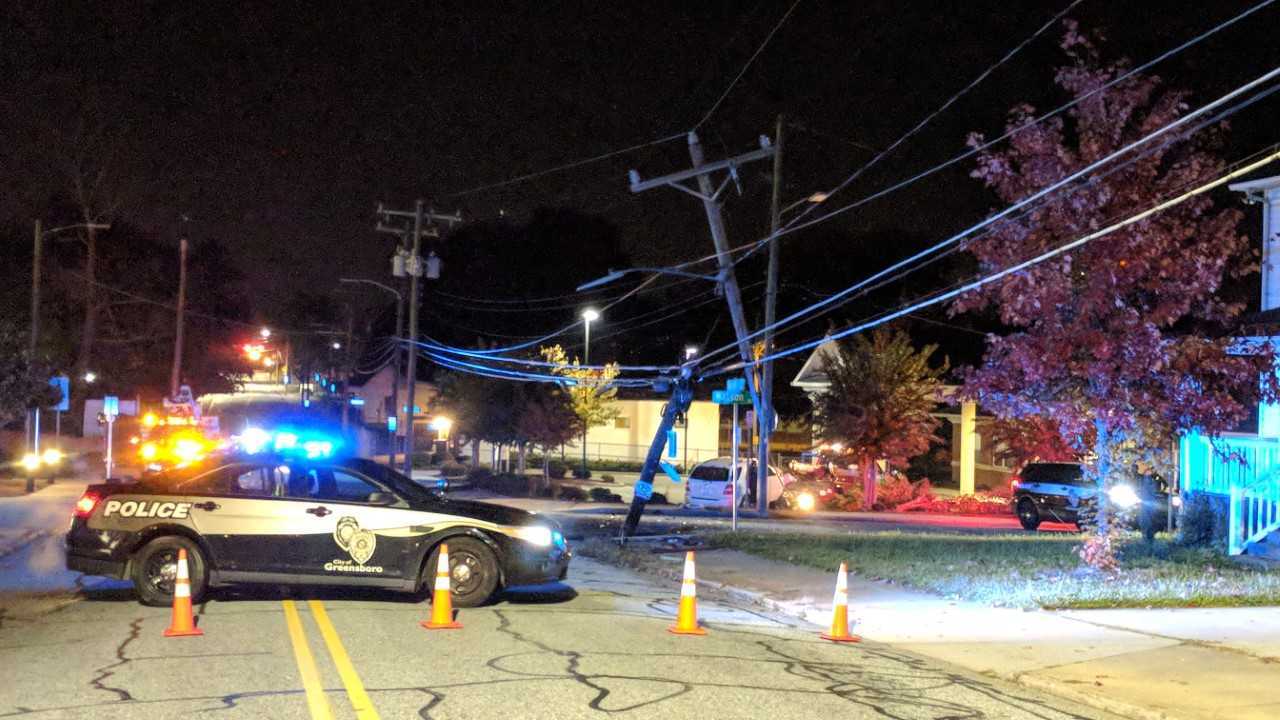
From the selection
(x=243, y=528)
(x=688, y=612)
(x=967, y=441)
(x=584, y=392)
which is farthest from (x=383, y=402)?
(x=688, y=612)

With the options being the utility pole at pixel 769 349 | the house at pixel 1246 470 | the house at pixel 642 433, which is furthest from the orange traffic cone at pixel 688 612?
the house at pixel 642 433

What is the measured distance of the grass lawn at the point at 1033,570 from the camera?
12.9 m

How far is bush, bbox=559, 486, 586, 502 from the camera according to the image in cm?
4052

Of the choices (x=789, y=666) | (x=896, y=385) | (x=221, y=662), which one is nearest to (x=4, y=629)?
(x=221, y=662)

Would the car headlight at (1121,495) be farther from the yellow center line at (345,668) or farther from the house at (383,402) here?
the house at (383,402)

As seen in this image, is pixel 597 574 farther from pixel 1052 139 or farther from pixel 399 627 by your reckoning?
pixel 1052 139

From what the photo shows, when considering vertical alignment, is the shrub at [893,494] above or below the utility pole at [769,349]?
below

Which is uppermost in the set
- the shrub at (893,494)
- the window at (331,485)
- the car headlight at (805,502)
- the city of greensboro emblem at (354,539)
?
the window at (331,485)

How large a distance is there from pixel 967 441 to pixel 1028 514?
1413 cm

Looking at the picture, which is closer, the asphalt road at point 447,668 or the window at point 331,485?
the asphalt road at point 447,668

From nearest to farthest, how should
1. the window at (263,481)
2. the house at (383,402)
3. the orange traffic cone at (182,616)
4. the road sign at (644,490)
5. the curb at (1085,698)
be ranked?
1. the curb at (1085,698)
2. the orange traffic cone at (182,616)
3. the window at (263,481)
4. the road sign at (644,490)
5. the house at (383,402)

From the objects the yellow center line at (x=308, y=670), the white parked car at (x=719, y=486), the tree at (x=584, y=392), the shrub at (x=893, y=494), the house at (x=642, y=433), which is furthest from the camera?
the house at (x=642, y=433)

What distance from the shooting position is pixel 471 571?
1229cm

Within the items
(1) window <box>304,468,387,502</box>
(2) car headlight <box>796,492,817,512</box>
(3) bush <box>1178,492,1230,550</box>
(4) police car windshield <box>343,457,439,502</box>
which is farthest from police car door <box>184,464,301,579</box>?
(2) car headlight <box>796,492,817,512</box>
